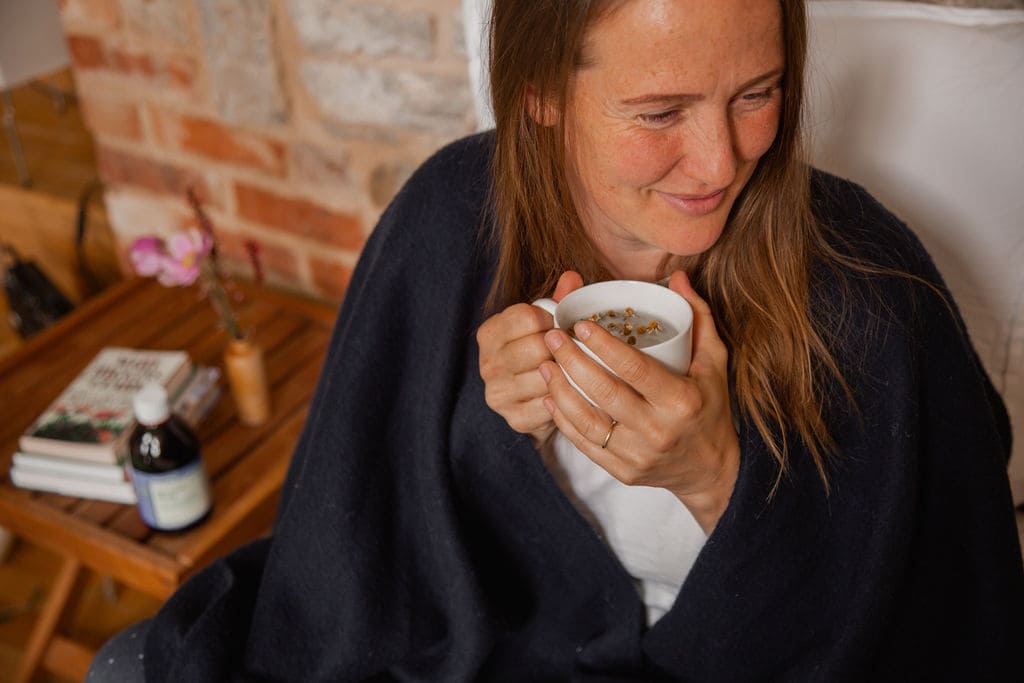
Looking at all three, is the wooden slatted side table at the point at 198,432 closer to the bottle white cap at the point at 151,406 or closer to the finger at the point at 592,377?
the bottle white cap at the point at 151,406

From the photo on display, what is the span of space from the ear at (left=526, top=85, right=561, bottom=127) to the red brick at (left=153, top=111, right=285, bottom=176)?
35.0 inches

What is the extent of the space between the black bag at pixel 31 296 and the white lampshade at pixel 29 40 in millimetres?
388

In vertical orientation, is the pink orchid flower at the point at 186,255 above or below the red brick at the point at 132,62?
below

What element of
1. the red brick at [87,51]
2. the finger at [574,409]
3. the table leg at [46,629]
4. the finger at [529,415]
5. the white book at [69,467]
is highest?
the red brick at [87,51]

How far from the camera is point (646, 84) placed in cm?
82

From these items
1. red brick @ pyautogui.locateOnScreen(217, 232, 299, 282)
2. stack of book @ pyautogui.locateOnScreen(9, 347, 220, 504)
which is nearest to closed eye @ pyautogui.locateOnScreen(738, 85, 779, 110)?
stack of book @ pyautogui.locateOnScreen(9, 347, 220, 504)

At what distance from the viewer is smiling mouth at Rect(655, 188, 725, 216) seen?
Answer: 90 cm

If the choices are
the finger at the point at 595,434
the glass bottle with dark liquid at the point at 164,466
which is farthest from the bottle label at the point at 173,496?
the finger at the point at 595,434

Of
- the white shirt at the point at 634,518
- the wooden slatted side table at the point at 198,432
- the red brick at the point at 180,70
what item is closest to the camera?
the white shirt at the point at 634,518

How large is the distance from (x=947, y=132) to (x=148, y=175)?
4.80 feet

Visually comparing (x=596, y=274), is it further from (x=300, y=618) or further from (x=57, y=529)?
(x=57, y=529)

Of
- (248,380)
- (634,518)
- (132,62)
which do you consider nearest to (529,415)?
(634,518)

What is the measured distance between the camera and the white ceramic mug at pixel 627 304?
33.0 inches

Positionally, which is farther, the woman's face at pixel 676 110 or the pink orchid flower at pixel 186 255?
the pink orchid flower at pixel 186 255
